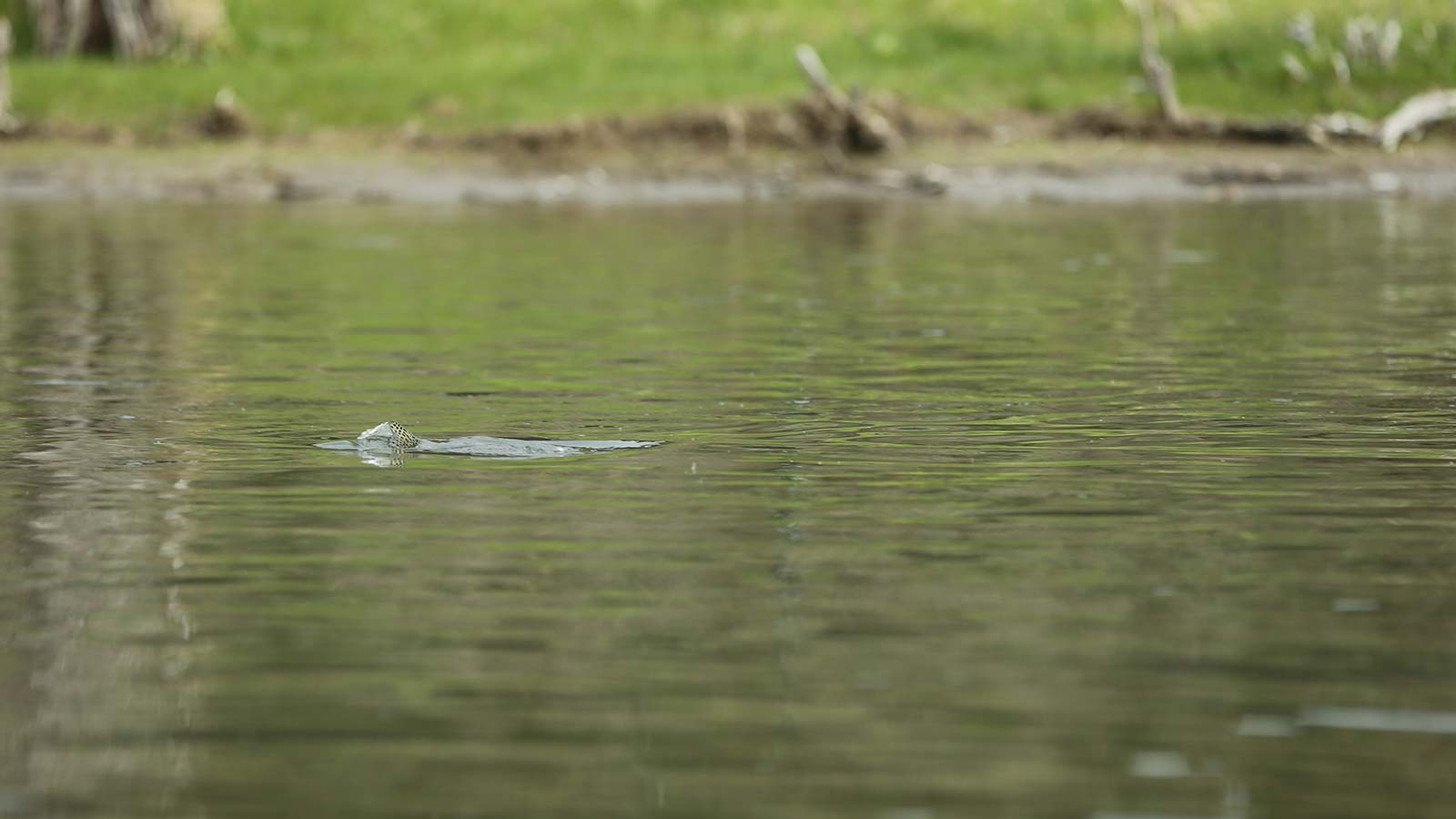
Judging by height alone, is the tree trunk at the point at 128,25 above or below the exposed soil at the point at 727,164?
above

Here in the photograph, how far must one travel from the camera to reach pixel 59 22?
133 feet

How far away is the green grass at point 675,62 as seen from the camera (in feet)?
119

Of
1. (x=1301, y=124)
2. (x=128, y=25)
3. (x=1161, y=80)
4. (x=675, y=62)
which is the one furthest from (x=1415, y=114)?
(x=128, y=25)

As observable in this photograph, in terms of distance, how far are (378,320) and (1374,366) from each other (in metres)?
7.65

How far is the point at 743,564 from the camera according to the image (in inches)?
366

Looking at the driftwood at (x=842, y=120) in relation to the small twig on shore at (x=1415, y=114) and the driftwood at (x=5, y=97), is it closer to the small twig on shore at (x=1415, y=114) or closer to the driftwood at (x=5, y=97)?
the small twig on shore at (x=1415, y=114)

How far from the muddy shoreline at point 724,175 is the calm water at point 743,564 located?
533 inches

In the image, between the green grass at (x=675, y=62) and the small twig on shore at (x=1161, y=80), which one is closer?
the small twig on shore at (x=1161, y=80)

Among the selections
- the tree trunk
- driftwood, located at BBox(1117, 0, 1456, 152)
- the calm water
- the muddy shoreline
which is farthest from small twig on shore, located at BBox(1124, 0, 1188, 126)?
the calm water

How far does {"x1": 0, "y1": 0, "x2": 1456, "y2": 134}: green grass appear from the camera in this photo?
36.2 m

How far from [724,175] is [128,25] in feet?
34.9

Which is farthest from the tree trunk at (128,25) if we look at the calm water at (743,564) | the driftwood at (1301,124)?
the calm water at (743,564)

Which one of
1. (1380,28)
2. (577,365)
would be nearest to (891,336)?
(577,365)

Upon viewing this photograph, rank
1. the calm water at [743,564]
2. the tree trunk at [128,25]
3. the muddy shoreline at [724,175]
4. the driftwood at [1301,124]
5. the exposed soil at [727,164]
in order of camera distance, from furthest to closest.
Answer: the tree trunk at [128,25], the driftwood at [1301,124], the exposed soil at [727,164], the muddy shoreline at [724,175], the calm water at [743,564]
